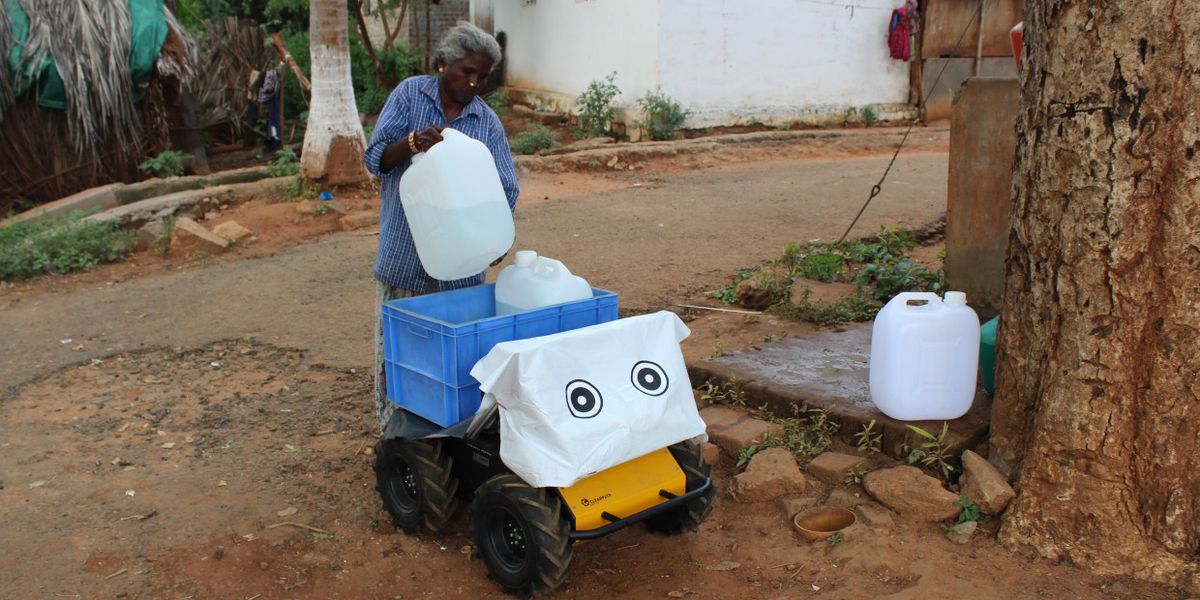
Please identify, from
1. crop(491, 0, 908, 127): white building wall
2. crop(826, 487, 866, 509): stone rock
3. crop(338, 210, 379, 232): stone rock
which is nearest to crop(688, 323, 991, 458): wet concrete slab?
crop(826, 487, 866, 509): stone rock

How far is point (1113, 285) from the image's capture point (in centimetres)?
267

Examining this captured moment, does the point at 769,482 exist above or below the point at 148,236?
below

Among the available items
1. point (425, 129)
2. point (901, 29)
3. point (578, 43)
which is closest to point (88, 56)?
point (578, 43)

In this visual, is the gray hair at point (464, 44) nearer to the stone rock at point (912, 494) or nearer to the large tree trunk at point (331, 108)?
the stone rock at point (912, 494)

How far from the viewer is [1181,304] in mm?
2598

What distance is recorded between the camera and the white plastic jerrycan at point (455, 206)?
124 inches

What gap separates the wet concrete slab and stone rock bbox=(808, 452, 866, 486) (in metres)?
0.13

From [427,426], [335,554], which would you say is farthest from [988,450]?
[335,554]

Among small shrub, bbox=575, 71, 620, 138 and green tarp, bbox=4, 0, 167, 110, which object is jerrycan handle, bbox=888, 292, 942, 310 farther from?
green tarp, bbox=4, 0, 167, 110

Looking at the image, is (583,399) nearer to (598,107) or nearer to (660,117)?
(660,117)

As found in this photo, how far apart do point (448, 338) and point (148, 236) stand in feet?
20.1

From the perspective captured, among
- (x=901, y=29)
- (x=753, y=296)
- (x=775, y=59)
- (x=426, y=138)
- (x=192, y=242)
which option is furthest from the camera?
(x=901, y=29)

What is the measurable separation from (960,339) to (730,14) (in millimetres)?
9777

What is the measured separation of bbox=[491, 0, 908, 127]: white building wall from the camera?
39.7 feet
